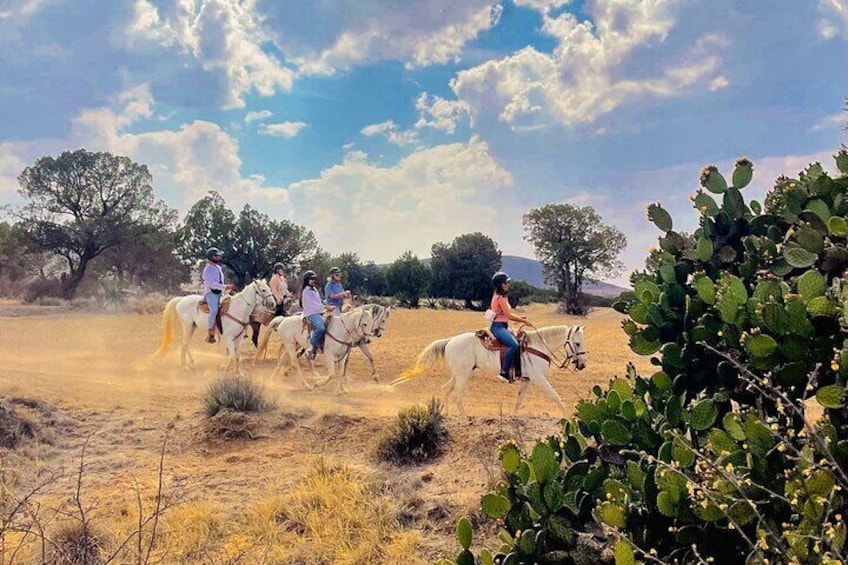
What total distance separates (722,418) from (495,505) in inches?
39.5

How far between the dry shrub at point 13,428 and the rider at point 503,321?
721 cm

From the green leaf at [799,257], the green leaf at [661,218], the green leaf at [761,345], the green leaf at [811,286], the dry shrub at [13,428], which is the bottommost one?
the dry shrub at [13,428]

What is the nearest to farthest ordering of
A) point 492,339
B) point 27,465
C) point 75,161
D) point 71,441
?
point 27,465, point 71,441, point 492,339, point 75,161

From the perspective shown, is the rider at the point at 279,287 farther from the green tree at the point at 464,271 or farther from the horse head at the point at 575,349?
the green tree at the point at 464,271

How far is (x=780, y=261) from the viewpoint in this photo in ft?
8.20

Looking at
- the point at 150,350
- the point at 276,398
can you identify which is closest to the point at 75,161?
the point at 150,350

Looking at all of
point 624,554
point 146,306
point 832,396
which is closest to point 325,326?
point 624,554

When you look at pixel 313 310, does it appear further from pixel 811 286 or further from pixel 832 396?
pixel 832 396

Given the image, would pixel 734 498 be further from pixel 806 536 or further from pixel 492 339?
pixel 492 339

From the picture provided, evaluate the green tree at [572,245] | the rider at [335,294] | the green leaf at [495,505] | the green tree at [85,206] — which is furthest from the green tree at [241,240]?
the green leaf at [495,505]

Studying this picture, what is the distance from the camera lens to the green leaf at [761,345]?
1.94 m

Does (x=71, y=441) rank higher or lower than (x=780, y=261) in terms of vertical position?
lower

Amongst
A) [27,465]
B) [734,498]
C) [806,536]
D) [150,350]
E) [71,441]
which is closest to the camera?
[806,536]

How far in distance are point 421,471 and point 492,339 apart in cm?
382
